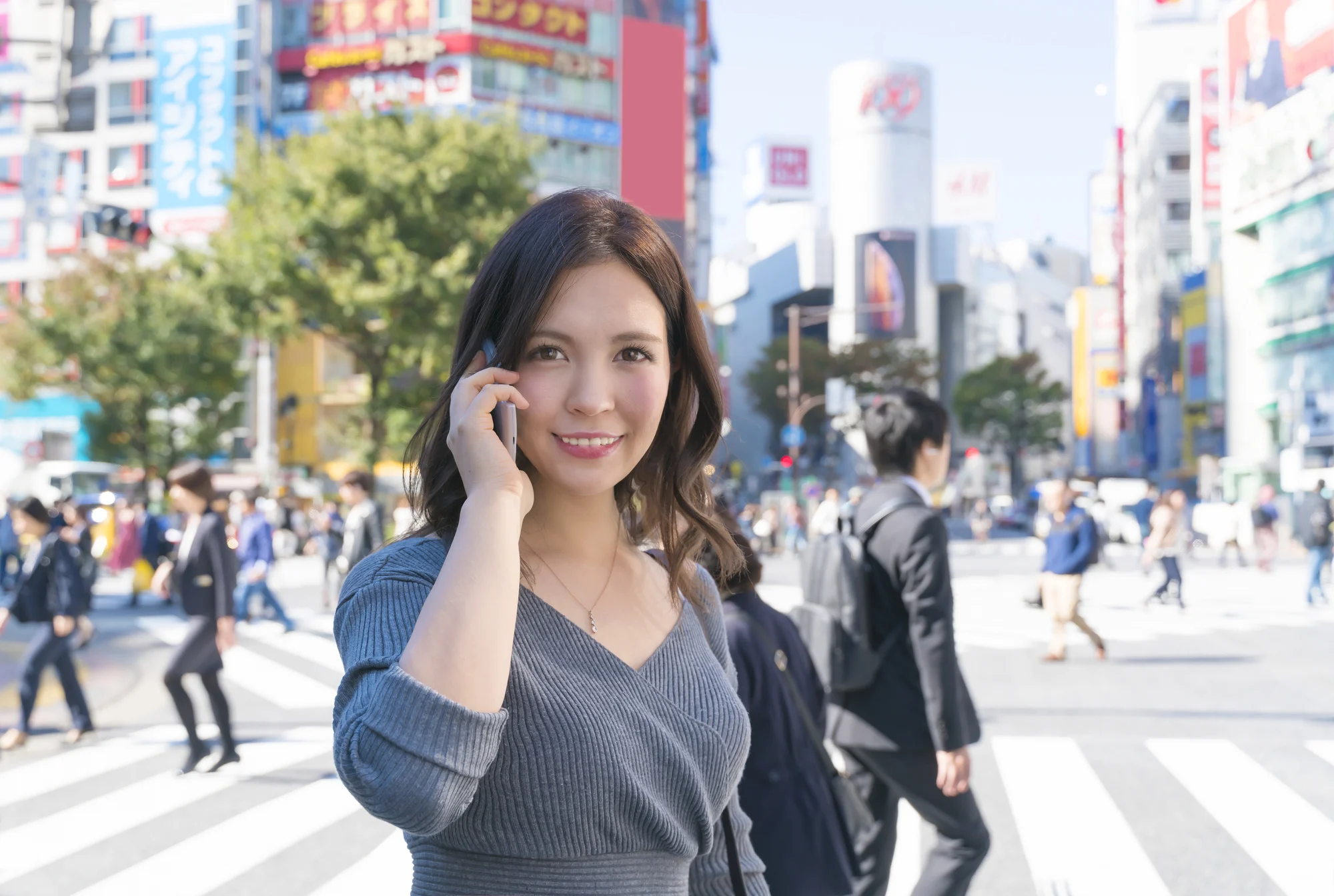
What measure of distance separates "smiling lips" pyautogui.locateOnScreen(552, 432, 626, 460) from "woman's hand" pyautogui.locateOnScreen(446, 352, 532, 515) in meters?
0.10

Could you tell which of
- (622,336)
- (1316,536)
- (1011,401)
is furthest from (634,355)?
(1011,401)

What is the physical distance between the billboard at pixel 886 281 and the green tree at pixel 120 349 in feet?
168

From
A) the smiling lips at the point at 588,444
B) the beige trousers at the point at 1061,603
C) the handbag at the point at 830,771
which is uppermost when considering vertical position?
the smiling lips at the point at 588,444

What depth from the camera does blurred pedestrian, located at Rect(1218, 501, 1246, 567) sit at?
2770 cm

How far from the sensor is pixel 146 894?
521 centimetres

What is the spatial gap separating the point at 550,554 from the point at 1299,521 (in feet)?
64.7

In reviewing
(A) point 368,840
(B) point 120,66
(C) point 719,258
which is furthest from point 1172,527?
(C) point 719,258

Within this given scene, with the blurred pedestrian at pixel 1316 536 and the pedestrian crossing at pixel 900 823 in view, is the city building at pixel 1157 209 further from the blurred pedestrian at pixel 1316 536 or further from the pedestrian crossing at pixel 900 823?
the pedestrian crossing at pixel 900 823

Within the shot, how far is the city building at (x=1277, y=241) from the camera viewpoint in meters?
44.0

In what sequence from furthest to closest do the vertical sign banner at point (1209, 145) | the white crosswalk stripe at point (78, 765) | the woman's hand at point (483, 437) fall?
1. the vertical sign banner at point (1209, 145)
2. the white crosswalk stripe at point (78, 765)
3. the woman's hand at point (483, 437)

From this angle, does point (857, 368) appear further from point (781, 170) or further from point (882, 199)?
point (781, 170)

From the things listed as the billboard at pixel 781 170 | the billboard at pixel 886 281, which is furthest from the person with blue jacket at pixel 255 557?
the billboard at pixel 781 170

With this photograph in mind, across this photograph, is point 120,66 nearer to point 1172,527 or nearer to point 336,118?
point 336,118

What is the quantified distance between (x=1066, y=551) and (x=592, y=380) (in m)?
10.7
